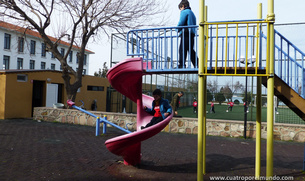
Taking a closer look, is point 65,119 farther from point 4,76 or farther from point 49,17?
point 49,17

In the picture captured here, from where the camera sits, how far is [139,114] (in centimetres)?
608

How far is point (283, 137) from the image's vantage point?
9742mm

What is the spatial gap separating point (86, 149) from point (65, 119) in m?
6.35

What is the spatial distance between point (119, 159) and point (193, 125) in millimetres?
5087

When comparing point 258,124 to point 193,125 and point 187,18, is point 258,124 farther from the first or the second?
point 193,125

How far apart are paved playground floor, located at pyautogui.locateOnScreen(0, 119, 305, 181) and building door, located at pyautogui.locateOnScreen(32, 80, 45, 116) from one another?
6824 mm

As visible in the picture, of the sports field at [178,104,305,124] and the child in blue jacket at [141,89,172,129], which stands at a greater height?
the child in blue jacket at [141,89,172,129]

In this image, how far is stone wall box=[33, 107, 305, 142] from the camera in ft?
31.7

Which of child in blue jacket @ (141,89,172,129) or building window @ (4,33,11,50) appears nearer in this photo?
child in blue jacket @ (141,89,172,129)

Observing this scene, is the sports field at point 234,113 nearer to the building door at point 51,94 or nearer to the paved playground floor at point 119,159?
the paved playground floor at point 119,159

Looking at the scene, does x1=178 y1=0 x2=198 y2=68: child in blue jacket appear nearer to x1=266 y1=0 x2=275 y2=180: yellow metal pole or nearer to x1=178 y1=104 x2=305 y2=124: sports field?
x1=266 y1=0 x2=275 y2=180: yellow metal pole

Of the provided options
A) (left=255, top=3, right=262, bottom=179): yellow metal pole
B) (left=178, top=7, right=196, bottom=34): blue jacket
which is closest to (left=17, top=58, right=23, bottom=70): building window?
(left=178, top=7, right=196, bottom=34): blue jacket

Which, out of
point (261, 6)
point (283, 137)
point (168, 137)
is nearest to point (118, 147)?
point (261, 6)

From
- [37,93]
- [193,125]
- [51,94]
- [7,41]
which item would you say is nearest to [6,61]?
[7,41]
